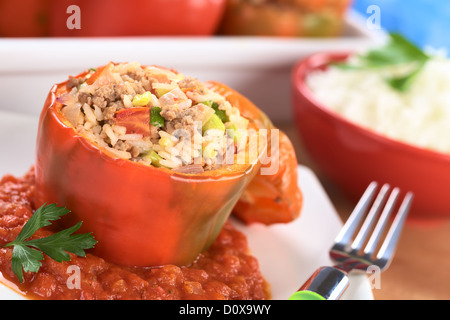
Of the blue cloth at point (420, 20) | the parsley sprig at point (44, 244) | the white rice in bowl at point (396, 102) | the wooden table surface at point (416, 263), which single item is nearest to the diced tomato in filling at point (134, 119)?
the parsley sprig at point (44, 244)

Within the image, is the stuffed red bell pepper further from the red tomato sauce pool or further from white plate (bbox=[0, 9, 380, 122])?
white plate (bbox=[0, 9, 380, 122])

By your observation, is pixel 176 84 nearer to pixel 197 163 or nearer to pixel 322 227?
pixel 197 163

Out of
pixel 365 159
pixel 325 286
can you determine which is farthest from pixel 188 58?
pixel 325 286

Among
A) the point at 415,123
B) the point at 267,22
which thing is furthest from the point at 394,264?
the point at 267,22

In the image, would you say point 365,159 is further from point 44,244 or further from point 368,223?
point 44,244

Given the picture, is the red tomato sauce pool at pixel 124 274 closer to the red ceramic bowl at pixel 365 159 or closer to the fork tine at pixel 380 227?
the fork tine at pixel 380 227

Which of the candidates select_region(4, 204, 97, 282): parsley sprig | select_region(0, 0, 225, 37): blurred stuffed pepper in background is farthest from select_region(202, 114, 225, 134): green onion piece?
select_region(0, 0, 225, 37): blurred stuffed pepper in background
